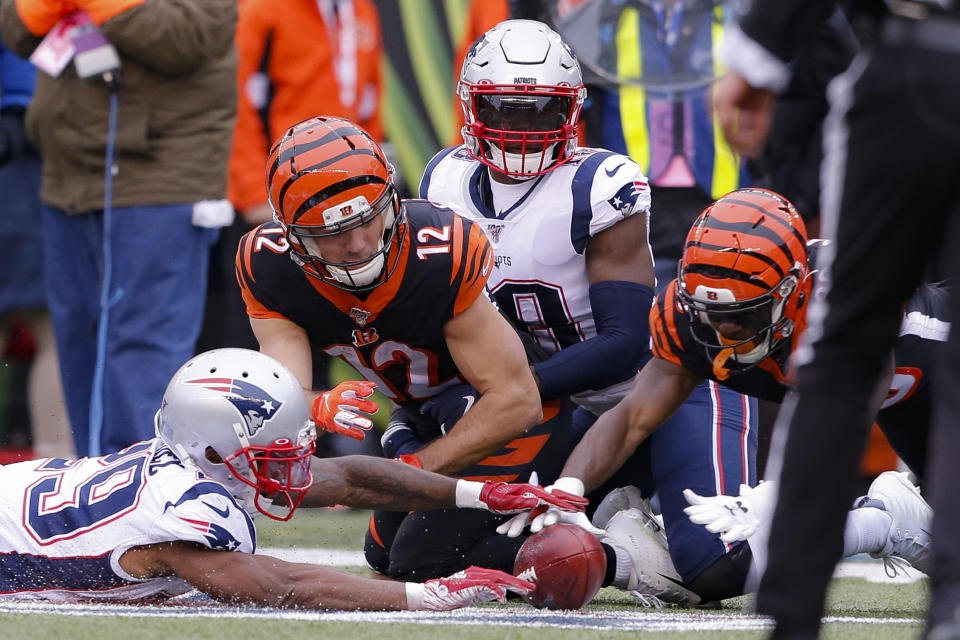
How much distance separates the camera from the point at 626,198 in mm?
4395

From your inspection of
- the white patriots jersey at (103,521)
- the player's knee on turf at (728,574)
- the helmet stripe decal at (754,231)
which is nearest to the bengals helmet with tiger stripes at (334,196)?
the white patriots jersey at (103,521)

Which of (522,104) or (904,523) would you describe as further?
(522,104)

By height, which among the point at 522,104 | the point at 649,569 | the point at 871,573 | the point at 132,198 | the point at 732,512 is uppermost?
the point at 522,104

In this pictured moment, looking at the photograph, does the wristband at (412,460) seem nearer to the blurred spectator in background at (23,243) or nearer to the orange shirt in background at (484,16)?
the orange shirt in background at (484,16)

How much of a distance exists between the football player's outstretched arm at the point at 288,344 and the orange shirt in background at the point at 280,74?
75.7 inches

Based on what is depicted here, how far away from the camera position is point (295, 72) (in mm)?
6000

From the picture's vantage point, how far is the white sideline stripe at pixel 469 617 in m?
3.26

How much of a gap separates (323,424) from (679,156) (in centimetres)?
211

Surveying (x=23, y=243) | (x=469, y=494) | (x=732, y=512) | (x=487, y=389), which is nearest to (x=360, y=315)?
(x=487, y=389)

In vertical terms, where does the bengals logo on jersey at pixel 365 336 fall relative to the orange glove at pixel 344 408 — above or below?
above

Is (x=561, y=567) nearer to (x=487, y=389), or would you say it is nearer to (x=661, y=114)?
(x=487, y=389)

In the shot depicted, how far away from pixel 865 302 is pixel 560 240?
7.20 feet

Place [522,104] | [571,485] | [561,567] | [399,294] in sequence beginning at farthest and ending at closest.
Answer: [522,104]
[399,294]
[571,485]
[561,567]

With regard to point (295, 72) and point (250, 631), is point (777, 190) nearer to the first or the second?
point (295, 72)
